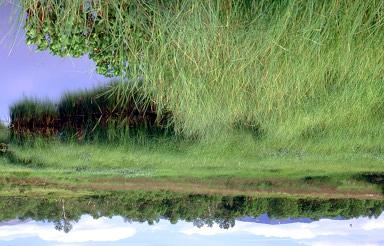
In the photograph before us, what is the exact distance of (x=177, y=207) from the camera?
15.8 meters

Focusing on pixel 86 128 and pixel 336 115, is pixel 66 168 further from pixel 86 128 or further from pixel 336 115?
pixel 336 115

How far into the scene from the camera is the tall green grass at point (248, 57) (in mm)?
5348

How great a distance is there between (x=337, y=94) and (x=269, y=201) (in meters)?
8.66

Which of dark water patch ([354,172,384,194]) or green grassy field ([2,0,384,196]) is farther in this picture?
dark water patch ([354,172,384,194])

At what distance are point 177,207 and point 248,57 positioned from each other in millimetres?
10217

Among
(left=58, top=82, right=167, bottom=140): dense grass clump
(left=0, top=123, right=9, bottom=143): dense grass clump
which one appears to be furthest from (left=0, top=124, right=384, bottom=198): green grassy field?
(left=58, top=82, right=167, bottom=140): dense grass clump

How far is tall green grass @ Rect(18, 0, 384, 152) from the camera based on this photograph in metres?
5.35

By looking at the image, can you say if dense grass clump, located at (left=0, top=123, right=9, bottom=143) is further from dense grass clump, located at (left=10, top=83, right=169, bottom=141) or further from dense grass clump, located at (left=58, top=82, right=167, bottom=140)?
dense grass clump, located at (left=58, top=82, right=167, bottom=140)

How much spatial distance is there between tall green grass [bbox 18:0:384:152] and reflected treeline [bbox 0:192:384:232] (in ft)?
21.6

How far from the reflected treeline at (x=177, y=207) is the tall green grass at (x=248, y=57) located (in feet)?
21.6

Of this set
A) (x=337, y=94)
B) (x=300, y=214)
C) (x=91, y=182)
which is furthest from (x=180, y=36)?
(x=300, y=214)

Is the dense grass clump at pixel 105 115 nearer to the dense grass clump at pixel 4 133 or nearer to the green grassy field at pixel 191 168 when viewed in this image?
the green grassy field at pixel 191 168

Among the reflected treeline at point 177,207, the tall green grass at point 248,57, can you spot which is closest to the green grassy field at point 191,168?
the reflected treeline at point 177,207

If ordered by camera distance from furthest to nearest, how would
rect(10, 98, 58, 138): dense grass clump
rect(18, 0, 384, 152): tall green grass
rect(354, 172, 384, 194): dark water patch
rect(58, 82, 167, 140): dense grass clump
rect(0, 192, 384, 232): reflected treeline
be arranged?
rect(0, 192, 384, 232): reflected treeline → rect(354, 172, 384, 194): dark water patch → rect(10, 98, 58, 138): dense grass clump → rect(58, 82, 167, 140): dense grass clump → rect(18, 0, 384, 152): tall green grass
